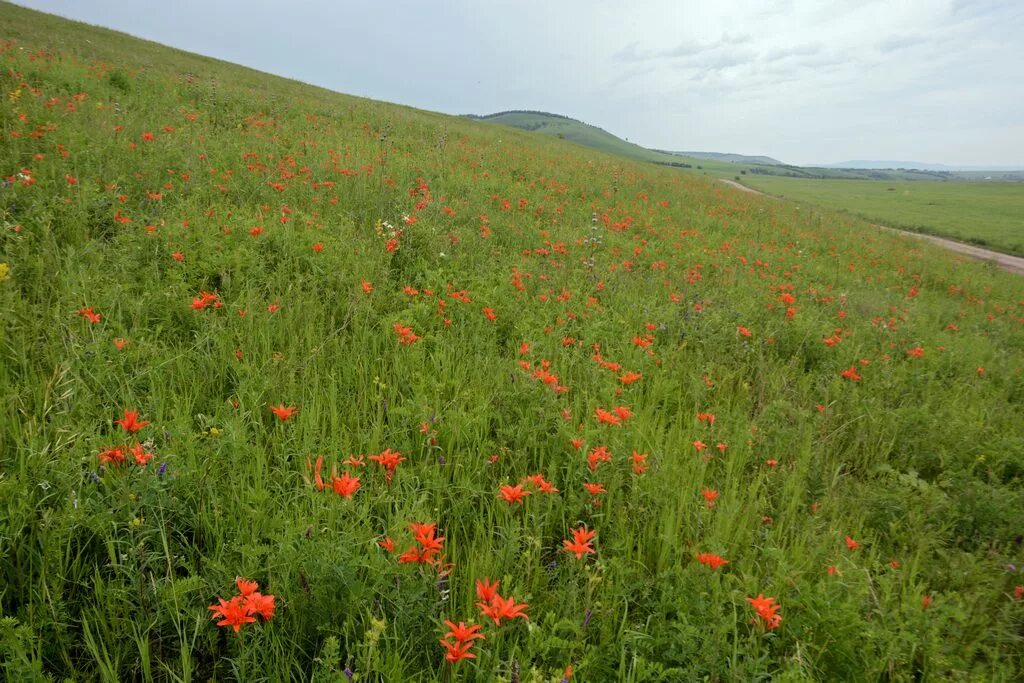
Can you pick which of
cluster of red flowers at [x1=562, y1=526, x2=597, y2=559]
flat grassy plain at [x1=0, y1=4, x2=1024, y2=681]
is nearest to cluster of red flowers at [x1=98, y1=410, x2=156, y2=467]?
flat grassy plain at [x1=0, y1=4, x2=1024, y2=681]

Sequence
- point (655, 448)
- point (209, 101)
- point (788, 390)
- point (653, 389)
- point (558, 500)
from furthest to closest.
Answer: point (209, 101) → point (788, 390) → point (653, 389) → point (655, 448) → point (558, 500)

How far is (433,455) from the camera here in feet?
8.68

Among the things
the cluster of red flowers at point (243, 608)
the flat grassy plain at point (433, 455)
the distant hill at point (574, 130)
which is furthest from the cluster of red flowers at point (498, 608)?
the distant hill at point (574, 130)

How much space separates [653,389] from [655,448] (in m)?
0.84

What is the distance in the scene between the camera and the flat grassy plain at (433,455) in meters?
1.62

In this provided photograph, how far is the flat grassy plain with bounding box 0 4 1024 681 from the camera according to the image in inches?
63.9

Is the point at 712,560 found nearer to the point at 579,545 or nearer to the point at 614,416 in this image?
the point at 579,545

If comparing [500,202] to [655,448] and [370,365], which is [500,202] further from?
[655,448]

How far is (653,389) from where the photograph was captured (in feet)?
12.4

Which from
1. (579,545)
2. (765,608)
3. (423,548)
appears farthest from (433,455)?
(765,608)

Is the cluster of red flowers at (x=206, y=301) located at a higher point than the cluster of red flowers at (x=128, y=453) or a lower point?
higher

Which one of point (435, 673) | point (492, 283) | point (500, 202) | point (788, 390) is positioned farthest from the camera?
point (500, 202)

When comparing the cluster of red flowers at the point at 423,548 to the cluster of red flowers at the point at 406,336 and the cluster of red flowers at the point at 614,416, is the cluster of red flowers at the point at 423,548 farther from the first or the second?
the cluster of red flowers at the point at 406,336

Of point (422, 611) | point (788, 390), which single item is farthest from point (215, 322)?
point (788, 390)
